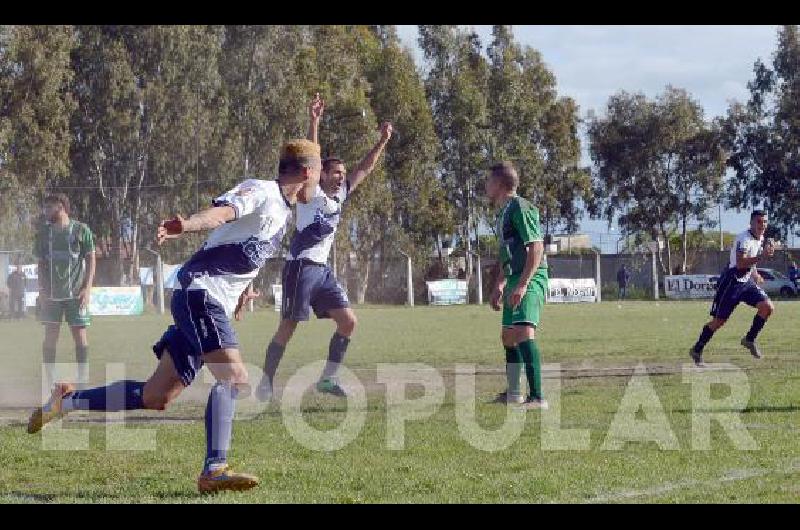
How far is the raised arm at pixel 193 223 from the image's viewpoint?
233 inches

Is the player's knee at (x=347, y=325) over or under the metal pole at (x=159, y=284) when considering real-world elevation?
under

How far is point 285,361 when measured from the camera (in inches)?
640

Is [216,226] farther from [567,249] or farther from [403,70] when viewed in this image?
[567,249]

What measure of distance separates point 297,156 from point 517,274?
4.02m

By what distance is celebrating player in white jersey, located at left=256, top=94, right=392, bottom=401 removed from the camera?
36.2ft

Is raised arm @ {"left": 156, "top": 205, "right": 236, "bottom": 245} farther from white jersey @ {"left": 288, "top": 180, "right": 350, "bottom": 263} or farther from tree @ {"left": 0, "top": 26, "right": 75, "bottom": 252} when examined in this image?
tree @ {"left": 0, "top": 26, "right": 75, "bottom": 252}

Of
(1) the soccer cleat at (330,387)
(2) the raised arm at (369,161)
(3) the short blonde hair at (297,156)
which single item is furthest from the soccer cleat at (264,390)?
(3) the short blonde hair at (297,156)

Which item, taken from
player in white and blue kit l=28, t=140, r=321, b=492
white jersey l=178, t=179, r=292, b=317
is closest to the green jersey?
player in white and blue kit l=28, t=140, r=321, b=492

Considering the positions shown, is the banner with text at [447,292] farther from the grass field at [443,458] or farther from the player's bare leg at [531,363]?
the player's bare leg at [531,363]

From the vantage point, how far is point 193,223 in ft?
19.6

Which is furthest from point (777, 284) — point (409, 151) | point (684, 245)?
point (409, 151)

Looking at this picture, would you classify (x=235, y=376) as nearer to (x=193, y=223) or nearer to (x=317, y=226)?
(x=193, y=223)

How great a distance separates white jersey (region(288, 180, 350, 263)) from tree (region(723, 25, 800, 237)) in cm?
5457
